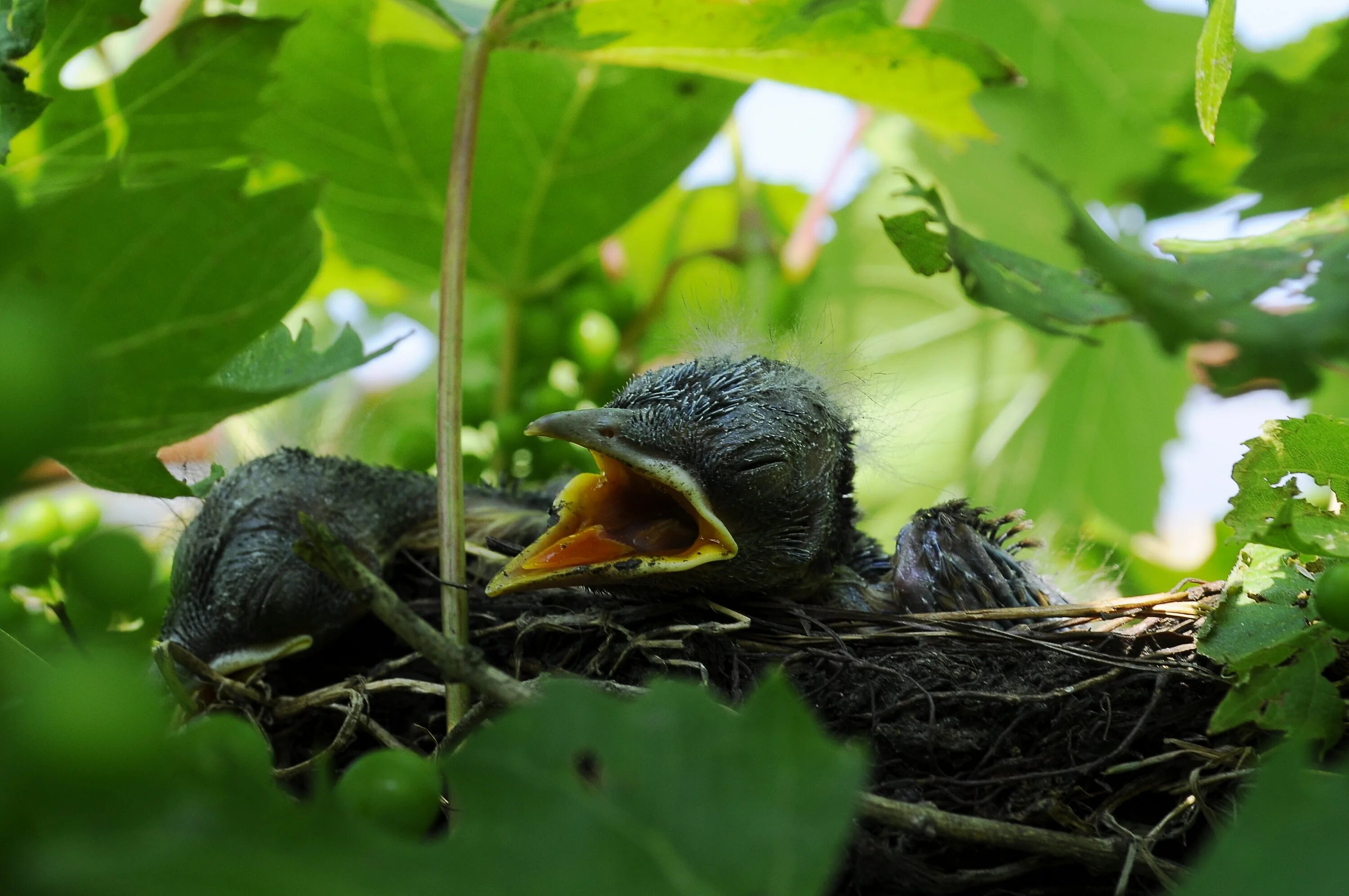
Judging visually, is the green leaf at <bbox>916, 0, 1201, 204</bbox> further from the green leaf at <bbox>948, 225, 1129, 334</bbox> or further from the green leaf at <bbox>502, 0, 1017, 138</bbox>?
the green leaf at <bbox>948, 225, 1129, 334</bbox>

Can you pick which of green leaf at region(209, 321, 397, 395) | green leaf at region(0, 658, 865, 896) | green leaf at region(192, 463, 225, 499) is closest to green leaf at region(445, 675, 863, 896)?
green leaf at region(0, 658, 865, 896)

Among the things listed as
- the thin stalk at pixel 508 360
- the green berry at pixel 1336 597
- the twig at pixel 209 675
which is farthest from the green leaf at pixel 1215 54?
the thin stalk at pixel 508 360

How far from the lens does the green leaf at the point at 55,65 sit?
0.60m

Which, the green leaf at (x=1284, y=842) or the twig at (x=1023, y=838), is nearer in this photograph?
the green leaf at (x=1284, y=842)

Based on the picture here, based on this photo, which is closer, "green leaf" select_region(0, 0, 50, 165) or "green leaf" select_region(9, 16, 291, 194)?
"green leaf" select_region(0, 0, 50, 165)

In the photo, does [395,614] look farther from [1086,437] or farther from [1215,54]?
[1086,437]

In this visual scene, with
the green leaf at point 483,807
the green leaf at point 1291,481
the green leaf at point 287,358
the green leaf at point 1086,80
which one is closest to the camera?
the green leaf at point 483,807

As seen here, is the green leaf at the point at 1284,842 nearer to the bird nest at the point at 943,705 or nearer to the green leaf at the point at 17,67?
the bird nest at the point at 943,705

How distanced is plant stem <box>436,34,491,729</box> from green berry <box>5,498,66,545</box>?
34cm

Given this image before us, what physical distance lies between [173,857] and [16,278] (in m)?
0.20

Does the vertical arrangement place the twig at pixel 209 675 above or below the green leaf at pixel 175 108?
below

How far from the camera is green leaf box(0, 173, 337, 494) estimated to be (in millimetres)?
383

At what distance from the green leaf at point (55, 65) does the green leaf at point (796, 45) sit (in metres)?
0.31

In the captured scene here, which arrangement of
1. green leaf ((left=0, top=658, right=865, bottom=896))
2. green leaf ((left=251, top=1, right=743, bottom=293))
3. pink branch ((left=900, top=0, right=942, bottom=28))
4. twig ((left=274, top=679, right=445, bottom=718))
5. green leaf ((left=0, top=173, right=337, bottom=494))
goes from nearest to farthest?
green leaf ((left=0, top=658, right=865, bottom=896)) → green leaf ((left=0, top=173, right=337, bottom=494)) → twig ((left=274, top=679, right=445, bottom=718)) → green leaf ((left=251, top=1, right=743, bottom=293)) → pink branch ((left=900, top=0, right=942, bottom=28))
